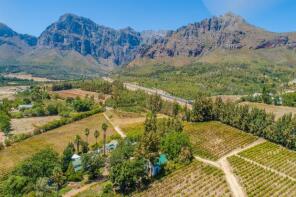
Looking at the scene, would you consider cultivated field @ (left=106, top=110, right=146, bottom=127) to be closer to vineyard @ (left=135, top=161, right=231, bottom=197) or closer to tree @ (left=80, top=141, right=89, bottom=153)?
tree @ (left=80, top=141, right=89, bottom=153)

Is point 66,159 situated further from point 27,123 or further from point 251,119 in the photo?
point 27,123

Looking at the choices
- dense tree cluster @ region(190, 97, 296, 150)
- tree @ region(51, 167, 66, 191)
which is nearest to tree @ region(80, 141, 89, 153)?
tree @ region(51, 167, 66, 191)

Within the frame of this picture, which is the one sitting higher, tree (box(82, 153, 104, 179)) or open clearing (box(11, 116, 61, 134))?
tree (box(82, 153, 104, 179))

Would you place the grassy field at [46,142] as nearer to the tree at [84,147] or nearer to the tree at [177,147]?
the tree at [84,147]

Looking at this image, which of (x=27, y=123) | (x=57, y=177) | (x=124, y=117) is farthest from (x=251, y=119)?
(x=27, y=123)

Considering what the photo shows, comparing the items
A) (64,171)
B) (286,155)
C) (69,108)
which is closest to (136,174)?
(64,171)

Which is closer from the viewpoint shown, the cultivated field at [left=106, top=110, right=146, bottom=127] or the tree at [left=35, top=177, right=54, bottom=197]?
the tree at [left=35, top=177, right=54, bottom=197]
